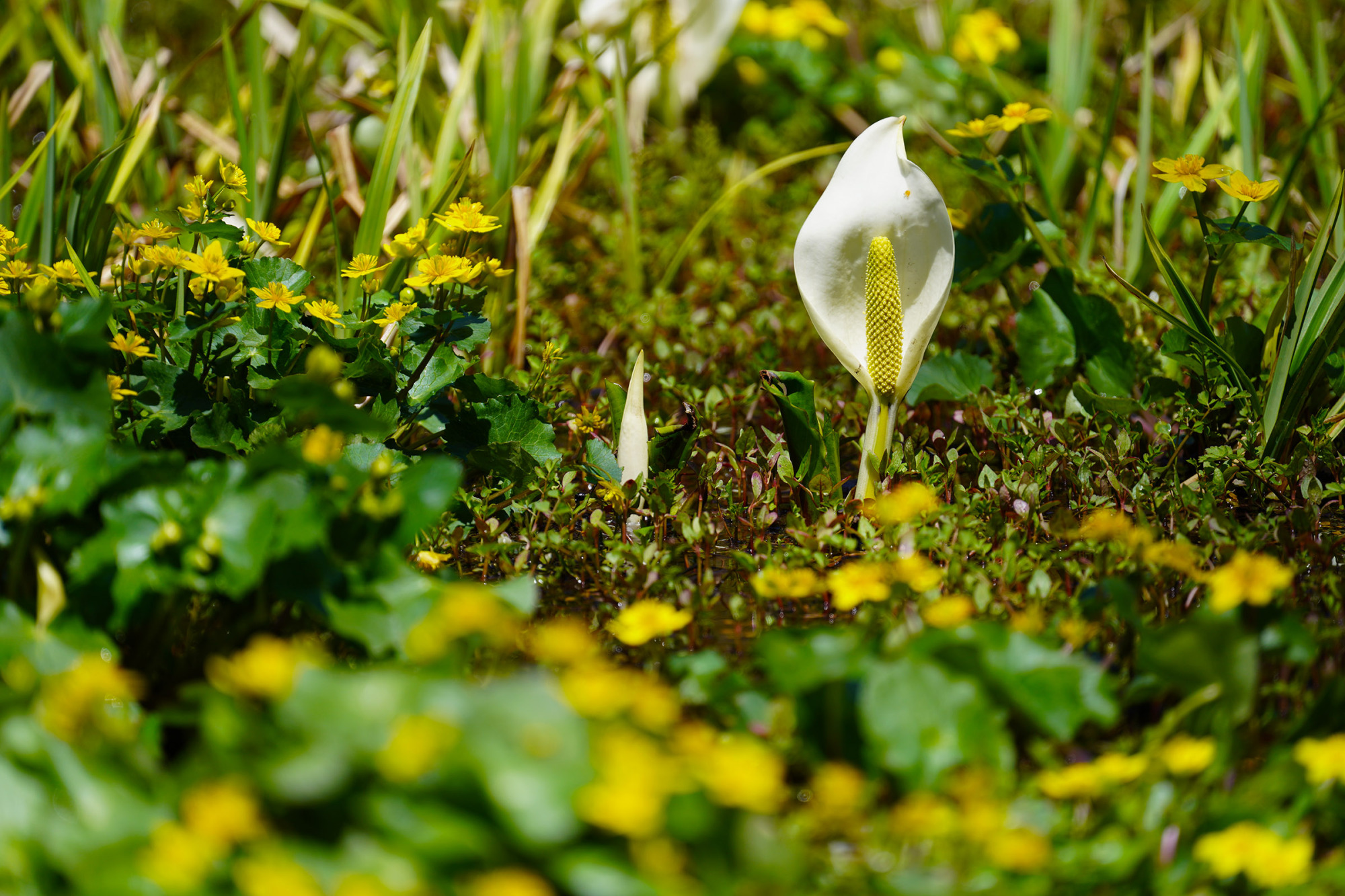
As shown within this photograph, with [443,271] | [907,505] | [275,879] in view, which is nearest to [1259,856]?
[907,505]

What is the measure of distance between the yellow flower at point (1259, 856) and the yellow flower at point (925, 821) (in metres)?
0.19

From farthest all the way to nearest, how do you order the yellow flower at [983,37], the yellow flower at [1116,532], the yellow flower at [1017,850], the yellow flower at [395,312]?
the yellow flower at [983,37], the yellow flower at [395,312], the yellow flower at [1116,532], the yellow flower at [1017,850]

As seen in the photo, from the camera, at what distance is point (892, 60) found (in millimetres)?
3121

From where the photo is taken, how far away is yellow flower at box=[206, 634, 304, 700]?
0.75m

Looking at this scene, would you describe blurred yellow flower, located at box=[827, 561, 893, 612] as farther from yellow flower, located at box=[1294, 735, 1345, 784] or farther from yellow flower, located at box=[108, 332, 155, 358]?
yellow flower, located at box=[108, 332, 155, 358]

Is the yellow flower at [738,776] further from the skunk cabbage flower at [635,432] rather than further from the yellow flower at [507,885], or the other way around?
the skunk cabbage flower at [635,432]

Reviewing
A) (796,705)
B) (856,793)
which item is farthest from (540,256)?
(856,793)

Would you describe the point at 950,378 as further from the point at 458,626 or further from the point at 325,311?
the point at 458,626

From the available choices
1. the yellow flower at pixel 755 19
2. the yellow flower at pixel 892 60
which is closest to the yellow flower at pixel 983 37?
the yellow flower at pixel 892 60

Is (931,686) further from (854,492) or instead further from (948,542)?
(854,492)

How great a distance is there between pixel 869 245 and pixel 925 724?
2.34ft

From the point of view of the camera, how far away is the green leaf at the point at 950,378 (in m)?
1.68

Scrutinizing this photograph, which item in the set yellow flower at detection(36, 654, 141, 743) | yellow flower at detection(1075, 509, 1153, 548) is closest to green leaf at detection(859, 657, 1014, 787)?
yellow flower at detection(1075, 509, 1153, 548)

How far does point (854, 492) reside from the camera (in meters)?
1.48
